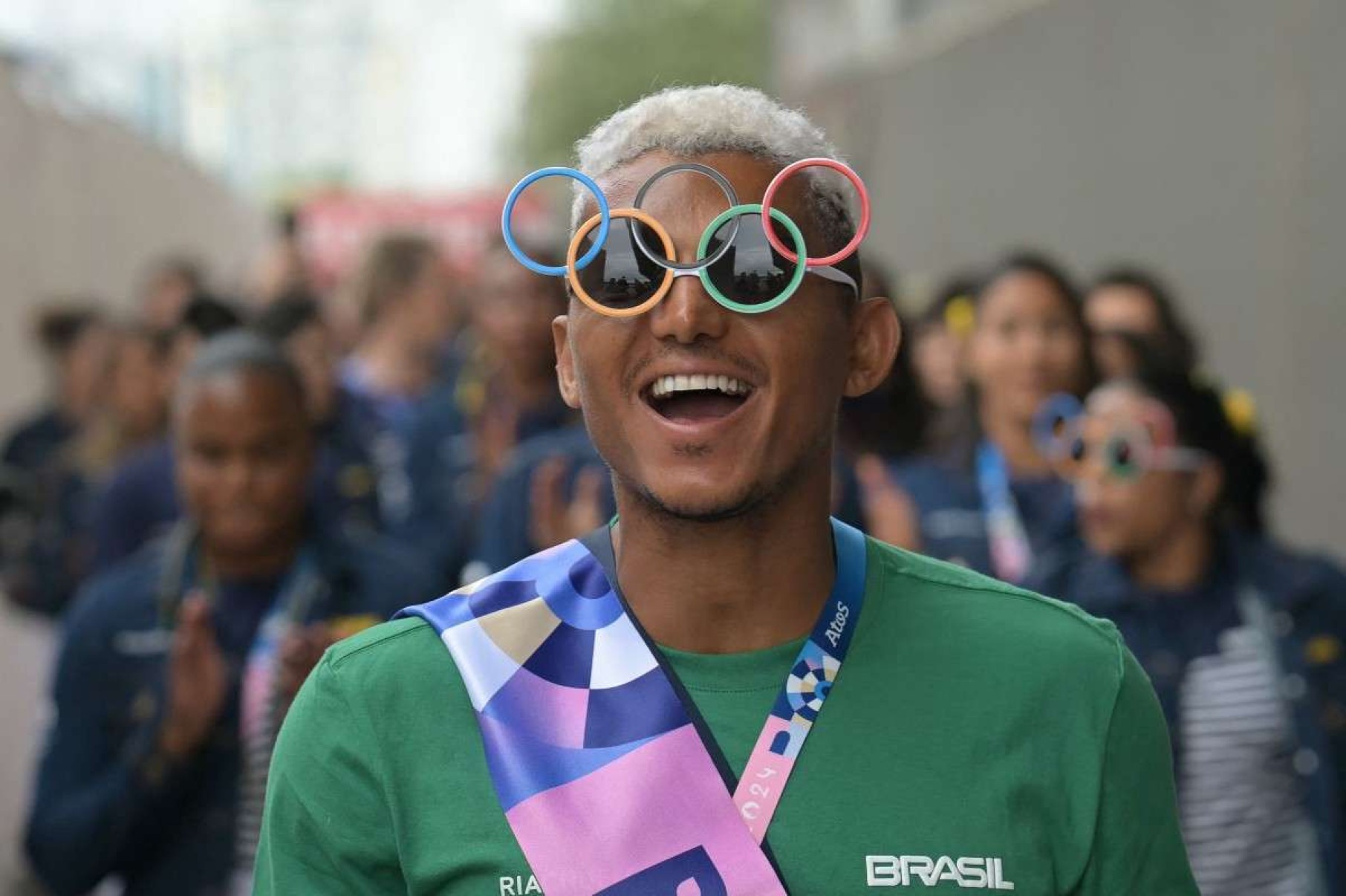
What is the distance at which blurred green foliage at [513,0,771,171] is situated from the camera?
4812 cm

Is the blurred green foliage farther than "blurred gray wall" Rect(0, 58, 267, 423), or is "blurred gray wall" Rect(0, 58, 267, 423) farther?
the blurred green foliage

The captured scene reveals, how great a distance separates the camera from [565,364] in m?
2.72

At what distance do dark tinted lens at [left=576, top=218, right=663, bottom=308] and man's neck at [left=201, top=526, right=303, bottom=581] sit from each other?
2404 millimetres

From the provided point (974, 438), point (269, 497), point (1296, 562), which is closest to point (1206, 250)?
point (974, 438)

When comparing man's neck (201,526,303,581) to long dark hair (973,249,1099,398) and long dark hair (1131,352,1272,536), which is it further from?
long dark hair (973,249,1099,398)

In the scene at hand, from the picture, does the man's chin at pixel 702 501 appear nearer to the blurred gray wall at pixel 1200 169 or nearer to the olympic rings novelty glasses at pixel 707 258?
the olympic rings novelty glasses at pixel 707 258

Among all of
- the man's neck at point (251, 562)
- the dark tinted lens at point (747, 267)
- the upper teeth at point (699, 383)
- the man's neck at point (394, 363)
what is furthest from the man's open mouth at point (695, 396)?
the man's neck at point (394, 363)

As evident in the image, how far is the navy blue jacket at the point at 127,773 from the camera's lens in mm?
4234

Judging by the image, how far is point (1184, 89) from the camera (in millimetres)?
10445

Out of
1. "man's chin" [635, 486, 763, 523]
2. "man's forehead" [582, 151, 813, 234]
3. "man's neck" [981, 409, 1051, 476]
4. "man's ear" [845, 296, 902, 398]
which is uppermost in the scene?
"man's forehead" [582, 151, 813, 234]

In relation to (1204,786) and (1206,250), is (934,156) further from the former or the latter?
(1204,786)

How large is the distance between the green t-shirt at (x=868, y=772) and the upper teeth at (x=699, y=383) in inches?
13.0

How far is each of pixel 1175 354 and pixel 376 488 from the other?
9.02 feet

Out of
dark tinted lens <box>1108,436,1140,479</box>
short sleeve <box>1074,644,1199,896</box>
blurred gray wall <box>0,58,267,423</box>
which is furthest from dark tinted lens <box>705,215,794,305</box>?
blurred gray wall <box>0,58,267,423</box>
